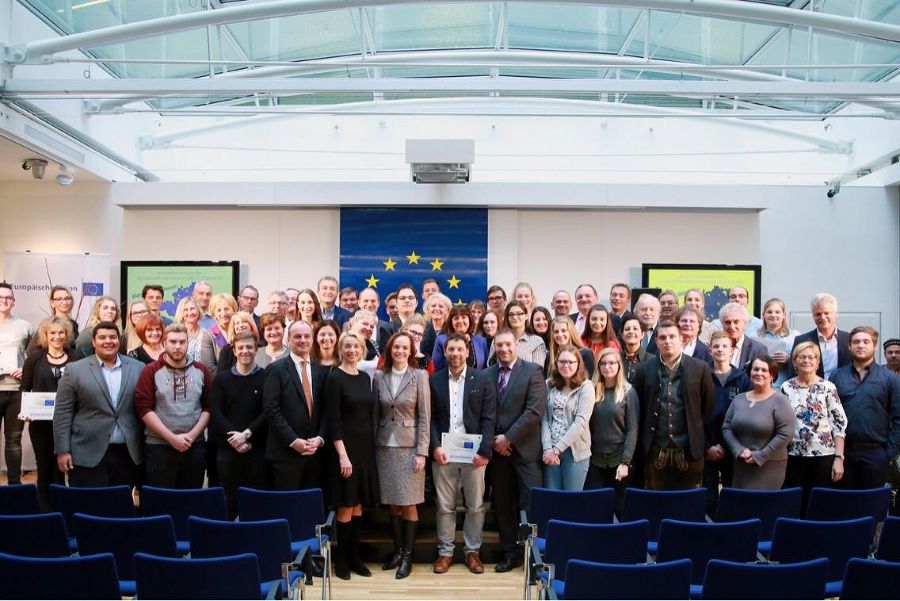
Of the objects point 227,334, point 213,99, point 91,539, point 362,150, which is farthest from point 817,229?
point 91,539

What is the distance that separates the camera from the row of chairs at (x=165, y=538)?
286 centimetres

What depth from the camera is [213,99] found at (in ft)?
36.5

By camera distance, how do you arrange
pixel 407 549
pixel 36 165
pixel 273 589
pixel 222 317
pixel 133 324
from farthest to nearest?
pixel 36 165 < pixel 222 317 < pixel 133 324 < pixel 407 549 < pixel 273 589

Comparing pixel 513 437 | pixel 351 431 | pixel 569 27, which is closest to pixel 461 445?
pixel 513 437

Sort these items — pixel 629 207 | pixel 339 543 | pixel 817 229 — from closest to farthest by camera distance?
1. pixel 339 543
2. pixel 629 207
3. pixel 817 229

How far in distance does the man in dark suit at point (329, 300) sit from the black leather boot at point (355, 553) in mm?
2137

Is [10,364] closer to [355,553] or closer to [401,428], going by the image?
[355,553]

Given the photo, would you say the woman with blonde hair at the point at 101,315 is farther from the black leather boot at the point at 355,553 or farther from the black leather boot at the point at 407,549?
the black leather boot at the point at 407,549

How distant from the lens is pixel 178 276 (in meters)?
9.59

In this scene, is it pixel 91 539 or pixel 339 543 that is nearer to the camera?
pixel 91 539

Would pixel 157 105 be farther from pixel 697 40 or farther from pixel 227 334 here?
pixel 697 40

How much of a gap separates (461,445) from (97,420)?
2.45 metres

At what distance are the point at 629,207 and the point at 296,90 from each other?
14.5 ft

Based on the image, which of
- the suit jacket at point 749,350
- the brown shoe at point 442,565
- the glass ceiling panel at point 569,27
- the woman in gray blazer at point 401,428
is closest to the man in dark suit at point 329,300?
the woman in gray blazer at point 401,428
